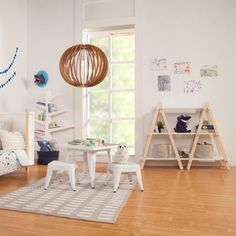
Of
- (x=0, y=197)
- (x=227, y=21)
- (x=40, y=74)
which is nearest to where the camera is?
(x=0, y=197)

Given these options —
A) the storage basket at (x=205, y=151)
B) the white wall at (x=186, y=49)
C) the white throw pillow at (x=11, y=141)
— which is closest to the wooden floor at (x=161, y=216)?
the white throw pillow at (x=11, y=141)

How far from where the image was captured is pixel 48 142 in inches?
165

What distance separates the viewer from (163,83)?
13.3 feet

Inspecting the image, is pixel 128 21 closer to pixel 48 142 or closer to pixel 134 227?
pixel 48 142

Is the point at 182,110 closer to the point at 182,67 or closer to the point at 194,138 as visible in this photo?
the point at 194,138

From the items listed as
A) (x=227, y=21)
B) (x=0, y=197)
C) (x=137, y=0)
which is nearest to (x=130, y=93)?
(x=137, y=0)

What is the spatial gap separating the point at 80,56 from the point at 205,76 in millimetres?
1860

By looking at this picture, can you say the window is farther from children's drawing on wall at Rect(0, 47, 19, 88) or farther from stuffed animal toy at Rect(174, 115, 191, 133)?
children's drawing on wall at Rect(0, 47, 19, 88)

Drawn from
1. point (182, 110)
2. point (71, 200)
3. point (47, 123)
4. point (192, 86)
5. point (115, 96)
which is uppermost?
point (192, 86)

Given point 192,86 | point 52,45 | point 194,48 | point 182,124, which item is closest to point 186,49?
point 194,48

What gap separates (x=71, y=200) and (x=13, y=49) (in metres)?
3.00

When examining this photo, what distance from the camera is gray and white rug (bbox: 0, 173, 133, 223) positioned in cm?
194

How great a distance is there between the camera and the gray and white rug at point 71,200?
1.94 m

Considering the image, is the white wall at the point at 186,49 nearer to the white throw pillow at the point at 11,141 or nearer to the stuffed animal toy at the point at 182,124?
the stuffed animal toy at the point at 182,124
